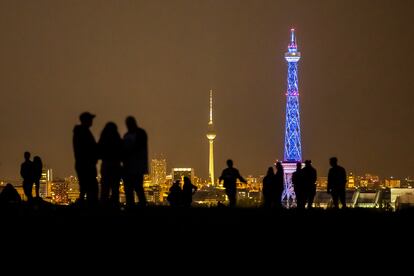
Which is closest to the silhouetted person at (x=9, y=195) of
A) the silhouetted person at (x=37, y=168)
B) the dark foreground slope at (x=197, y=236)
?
the silhouetted person at (x=37, y=168)

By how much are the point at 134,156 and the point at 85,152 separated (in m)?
1.07

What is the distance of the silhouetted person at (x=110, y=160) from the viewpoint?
2558 centimetres

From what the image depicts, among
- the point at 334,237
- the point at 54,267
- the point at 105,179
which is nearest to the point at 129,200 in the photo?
the point at 105,179

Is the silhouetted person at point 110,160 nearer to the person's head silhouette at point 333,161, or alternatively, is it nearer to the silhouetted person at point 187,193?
the person's head silhouette at point 333,161

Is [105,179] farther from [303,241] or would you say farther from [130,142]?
[303,241]

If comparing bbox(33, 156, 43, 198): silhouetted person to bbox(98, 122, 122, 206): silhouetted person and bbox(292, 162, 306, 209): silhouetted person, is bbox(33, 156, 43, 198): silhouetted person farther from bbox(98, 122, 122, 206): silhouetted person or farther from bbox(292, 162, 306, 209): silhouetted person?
bbox(98, 122, 122, 206): silhouetted person

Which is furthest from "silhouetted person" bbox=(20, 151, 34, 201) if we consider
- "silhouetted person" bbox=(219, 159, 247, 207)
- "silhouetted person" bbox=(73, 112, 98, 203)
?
"silhouetted person" bbox=(73, 112, 98, 203)

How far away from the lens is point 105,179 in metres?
26.2

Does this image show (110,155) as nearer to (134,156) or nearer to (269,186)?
(134,156)

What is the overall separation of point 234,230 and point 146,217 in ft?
7.03

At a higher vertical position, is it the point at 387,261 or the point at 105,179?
the point at 105,179

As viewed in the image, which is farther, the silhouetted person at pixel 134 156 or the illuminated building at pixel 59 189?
the illuminated building at pixel 59 189

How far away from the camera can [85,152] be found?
996 inches

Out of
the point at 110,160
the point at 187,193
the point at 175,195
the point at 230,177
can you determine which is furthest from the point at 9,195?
the point at 110,160
